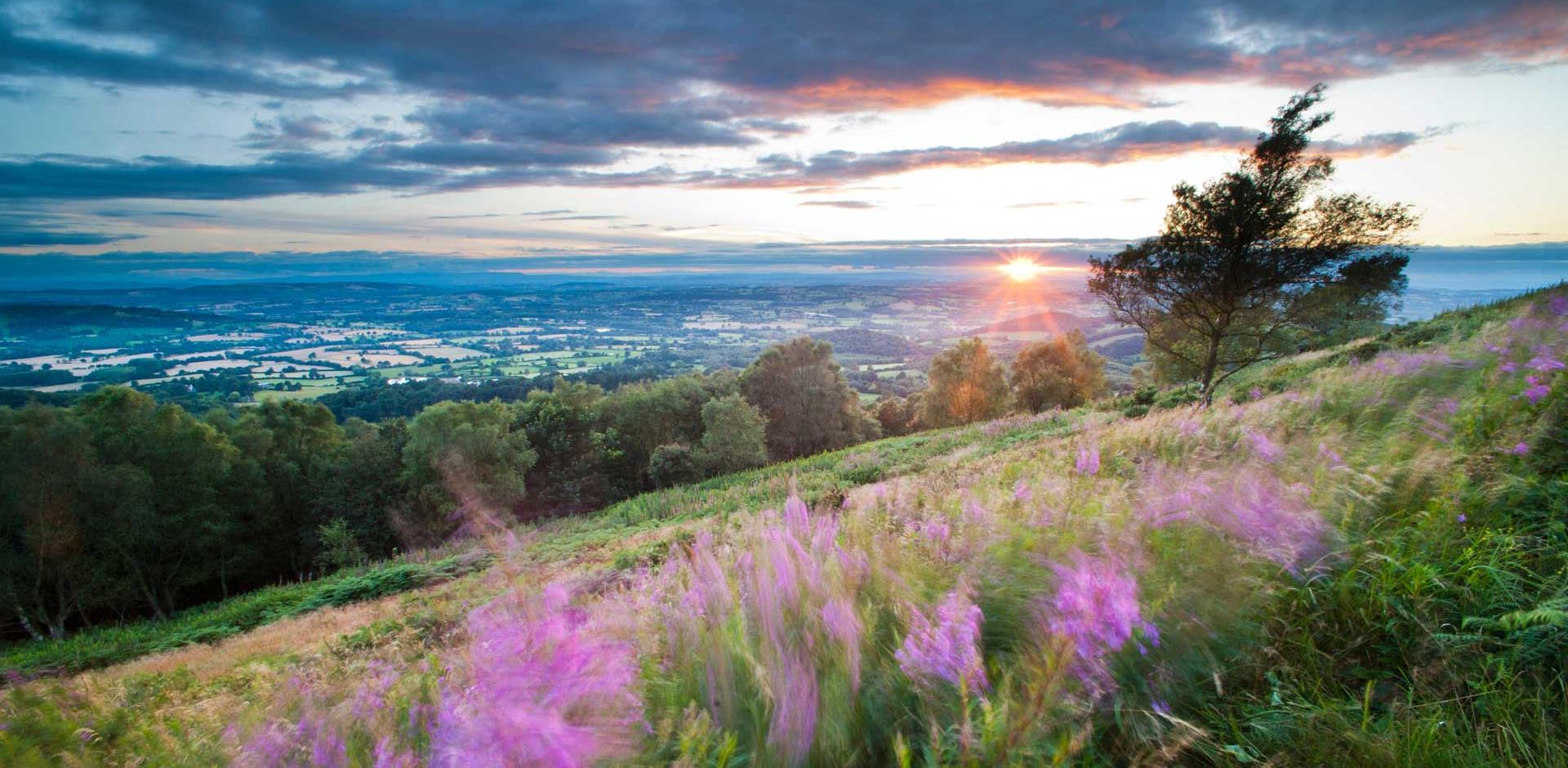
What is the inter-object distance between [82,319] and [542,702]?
18669 centimetres

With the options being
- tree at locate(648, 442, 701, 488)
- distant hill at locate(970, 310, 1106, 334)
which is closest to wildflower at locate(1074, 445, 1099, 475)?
tree at locate(648, 442, 701, 488)

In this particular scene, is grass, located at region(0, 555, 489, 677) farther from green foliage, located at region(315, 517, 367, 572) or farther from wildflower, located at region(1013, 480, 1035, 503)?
green foliage, located at region(315, 517, 367, 572)

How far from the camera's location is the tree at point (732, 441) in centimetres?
4078

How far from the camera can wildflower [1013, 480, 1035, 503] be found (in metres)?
4.04

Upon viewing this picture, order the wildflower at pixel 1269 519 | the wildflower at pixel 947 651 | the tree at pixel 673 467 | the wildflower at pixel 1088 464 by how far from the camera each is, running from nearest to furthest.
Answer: the wildflower at pixel 947 651 → the wildflower at pixel 1269 519 → the wildflower at pixel 1088 464 → the tree at pixel 673 467

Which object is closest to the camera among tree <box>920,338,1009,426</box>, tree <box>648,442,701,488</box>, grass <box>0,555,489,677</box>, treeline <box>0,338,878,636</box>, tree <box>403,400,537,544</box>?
grass <box>0,555,489,677</box>

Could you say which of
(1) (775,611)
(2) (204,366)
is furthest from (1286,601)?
(2) (204,366)

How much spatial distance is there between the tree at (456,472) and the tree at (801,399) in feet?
69.9

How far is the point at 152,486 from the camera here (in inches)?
1208

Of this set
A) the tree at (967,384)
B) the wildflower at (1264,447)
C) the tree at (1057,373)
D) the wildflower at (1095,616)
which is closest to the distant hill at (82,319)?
the tree at (967,384)

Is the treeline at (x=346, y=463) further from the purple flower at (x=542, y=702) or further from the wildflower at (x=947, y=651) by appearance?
the wildflower at (x=947, y=651)

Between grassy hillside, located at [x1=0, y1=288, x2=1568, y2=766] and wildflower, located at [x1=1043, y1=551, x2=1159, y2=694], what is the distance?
0.01m

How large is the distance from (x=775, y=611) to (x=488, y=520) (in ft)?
128

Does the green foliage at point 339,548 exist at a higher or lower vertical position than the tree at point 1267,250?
lower
